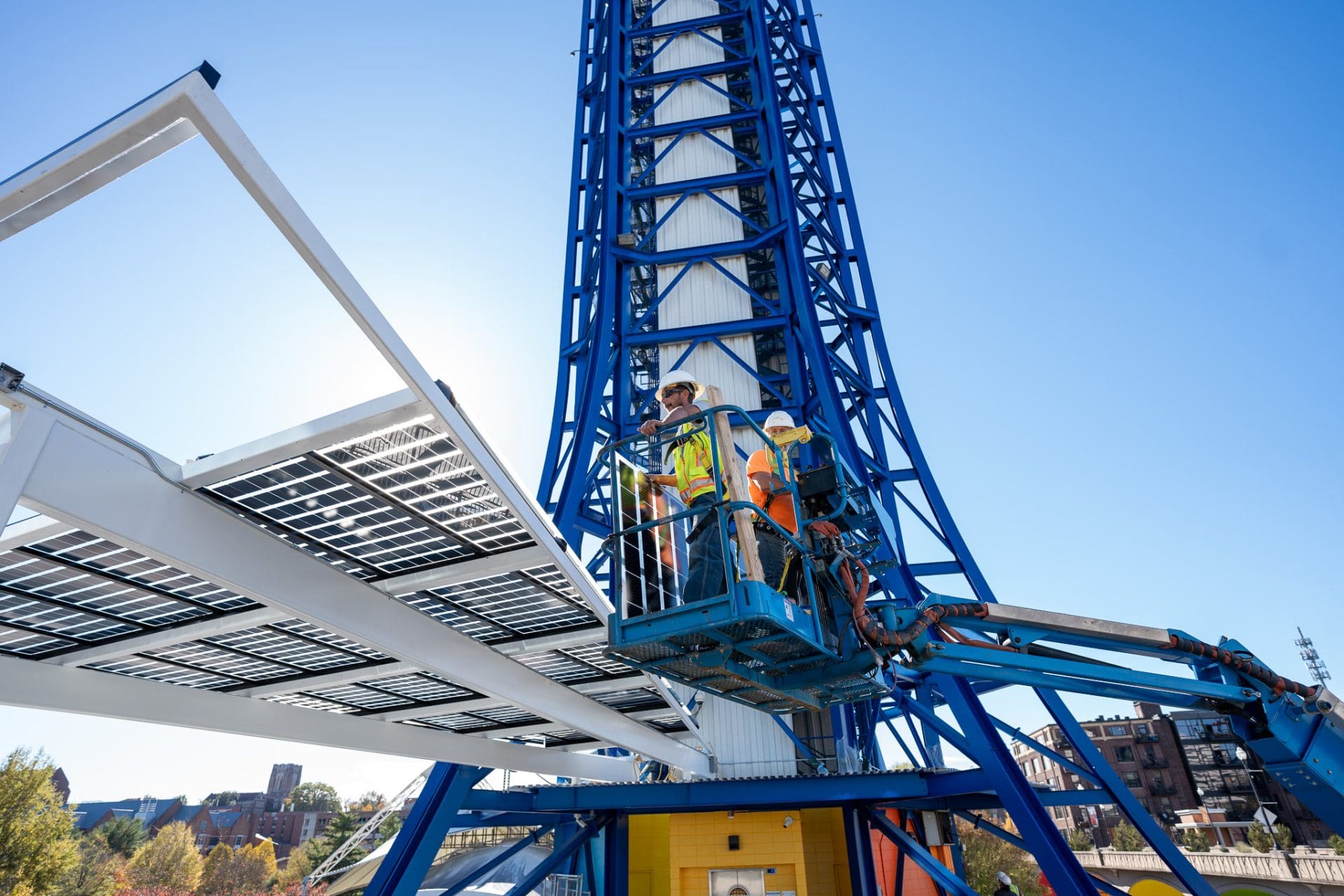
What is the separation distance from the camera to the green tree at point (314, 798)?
9588 centimetres

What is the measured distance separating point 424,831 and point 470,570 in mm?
5870

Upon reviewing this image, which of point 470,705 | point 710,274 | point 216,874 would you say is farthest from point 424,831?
point 216,874

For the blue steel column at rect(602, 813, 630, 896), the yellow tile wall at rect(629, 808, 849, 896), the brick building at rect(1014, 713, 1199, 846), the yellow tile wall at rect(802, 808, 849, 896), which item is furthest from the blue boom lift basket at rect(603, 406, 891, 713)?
the brick building at rect(1014, 713, 1199, 846)

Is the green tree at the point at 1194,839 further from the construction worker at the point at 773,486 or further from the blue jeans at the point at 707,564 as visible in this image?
the blue jeans at the point at 707,564

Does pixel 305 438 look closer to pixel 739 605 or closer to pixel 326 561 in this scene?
pixel 326 561

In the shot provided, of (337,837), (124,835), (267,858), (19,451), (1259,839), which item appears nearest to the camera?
(19,451)

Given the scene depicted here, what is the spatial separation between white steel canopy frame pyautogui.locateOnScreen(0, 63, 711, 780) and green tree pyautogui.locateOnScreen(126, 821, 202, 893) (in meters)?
53.5

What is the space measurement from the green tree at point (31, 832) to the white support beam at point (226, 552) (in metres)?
34.5

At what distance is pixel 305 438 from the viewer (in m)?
4.80

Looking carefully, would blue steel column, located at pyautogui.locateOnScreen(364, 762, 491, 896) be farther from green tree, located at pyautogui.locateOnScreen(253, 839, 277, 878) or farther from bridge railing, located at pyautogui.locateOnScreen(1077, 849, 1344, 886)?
green tree, located at pyautogui.locateOnScreen(253, 839, 277, 878)

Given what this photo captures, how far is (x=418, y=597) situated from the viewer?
6.92 metres

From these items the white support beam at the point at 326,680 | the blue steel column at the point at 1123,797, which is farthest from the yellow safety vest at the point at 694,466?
the blue steel column at the point at 1123,797

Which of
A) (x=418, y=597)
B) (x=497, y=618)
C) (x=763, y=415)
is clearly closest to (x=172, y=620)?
(x=418, y=597)

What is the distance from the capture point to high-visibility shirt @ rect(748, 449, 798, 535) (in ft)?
19.9
